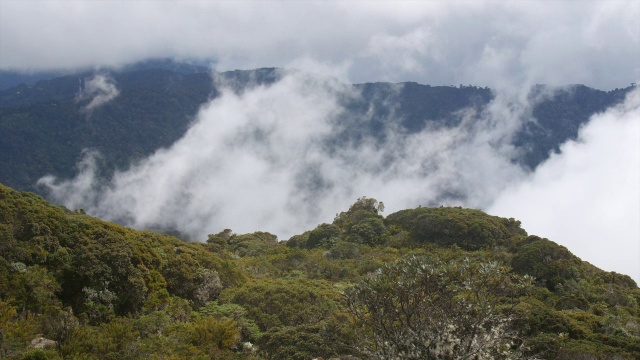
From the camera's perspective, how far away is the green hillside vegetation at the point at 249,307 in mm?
10852

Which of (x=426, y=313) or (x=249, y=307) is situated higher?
(x=249, y=307)

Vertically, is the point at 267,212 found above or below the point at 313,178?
below

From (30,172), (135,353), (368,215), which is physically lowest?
(135,353)

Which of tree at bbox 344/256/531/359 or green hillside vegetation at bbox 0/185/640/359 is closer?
tree at bbox 344/256/531/359

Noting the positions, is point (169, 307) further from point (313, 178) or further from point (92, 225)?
point (313, 178)

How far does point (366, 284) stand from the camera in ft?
36.0

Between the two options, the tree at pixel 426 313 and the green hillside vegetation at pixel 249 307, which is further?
the green hillside vegetation at pixel 249 307

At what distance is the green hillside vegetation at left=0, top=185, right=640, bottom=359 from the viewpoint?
10.9m

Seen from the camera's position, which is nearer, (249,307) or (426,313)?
(426,313)

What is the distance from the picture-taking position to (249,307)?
19469 millimetres

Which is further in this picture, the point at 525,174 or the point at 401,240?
the point at 525,174

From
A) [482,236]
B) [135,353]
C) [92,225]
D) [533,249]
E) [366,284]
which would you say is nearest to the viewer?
[366,284]

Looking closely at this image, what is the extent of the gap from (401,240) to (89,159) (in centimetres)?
16341

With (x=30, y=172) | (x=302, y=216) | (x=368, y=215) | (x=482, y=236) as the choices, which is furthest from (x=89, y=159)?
(x=482, y=236)
